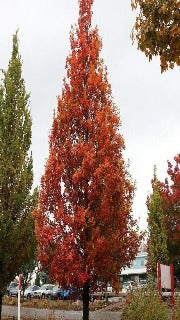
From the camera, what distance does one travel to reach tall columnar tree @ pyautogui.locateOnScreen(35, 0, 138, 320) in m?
15.7

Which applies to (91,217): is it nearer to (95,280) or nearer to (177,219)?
(95,280)

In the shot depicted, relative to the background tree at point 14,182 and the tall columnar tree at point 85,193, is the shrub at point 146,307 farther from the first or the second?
the background tree at point 14,182

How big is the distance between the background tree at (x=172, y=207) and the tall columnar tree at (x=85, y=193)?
69.4 feet

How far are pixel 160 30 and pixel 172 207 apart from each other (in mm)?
32557

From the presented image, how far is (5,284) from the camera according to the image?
1672 centimetres

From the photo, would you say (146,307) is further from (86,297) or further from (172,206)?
(172,206)

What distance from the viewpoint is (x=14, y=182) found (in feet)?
56.9

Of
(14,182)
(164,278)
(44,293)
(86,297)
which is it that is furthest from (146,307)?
(44,293)

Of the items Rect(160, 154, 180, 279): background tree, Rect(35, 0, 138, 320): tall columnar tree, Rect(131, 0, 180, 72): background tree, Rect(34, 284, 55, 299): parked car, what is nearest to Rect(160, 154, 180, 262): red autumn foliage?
Rect(160, 154, 180, 279): background tree

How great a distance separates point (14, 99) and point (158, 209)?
19096 millimetres

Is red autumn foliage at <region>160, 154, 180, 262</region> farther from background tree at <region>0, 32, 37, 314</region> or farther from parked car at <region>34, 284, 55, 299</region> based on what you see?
background tree at <region>0, 32, 37, 314</region>

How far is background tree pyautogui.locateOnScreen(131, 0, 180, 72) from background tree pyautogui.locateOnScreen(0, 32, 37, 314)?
10.3m

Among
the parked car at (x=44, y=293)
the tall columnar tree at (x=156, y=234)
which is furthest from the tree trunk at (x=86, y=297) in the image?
the parked car at (x=44, y=293)

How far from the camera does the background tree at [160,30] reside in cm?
757
